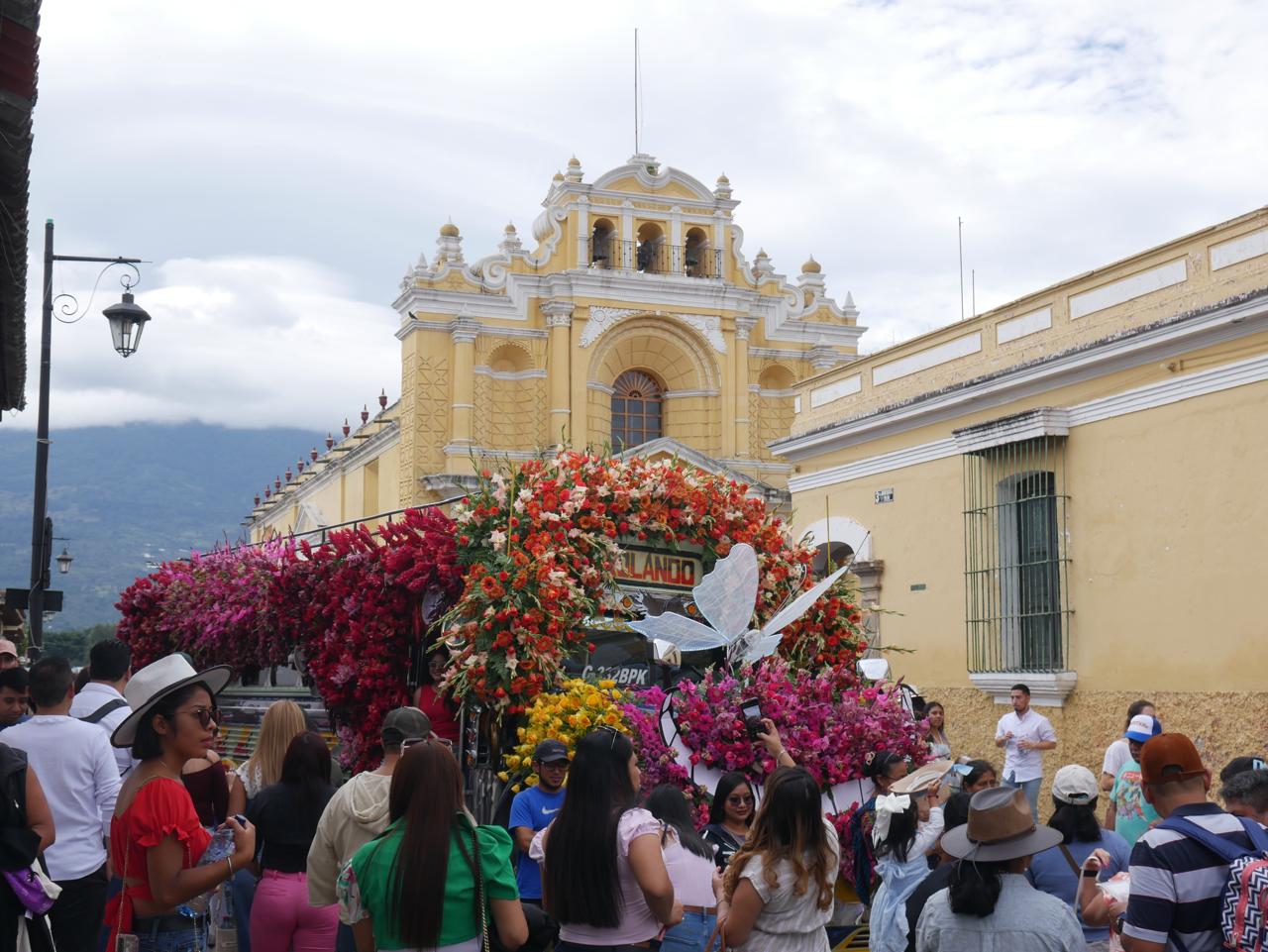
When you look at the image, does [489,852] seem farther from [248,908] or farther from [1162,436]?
[1162,436]

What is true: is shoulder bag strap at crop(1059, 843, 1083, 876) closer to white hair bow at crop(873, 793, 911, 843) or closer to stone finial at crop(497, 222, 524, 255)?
white hair bow at crop(873, 793, 911, 843)

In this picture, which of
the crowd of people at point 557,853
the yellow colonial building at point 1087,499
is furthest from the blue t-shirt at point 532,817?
the yellow colonial building at point 1087,499

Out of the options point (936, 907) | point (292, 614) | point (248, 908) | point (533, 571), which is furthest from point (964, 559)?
point (936, 907)

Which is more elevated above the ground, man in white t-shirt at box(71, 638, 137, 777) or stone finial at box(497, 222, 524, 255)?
stone finial at box(497, 222, 524, 255)

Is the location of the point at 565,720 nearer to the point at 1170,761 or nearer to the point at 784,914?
the point at 784,914

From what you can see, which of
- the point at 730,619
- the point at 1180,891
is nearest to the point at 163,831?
the point at 1180,891

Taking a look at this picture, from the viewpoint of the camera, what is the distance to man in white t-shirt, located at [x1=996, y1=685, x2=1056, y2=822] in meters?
13.9

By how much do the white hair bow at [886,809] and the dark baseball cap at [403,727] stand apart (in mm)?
2125

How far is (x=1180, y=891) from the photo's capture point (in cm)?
464

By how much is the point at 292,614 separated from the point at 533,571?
12.8ft

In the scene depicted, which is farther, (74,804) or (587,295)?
(587,295)

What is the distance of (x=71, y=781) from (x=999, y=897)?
4057 millimetres

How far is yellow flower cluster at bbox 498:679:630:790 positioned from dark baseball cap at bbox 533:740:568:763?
0.72 m

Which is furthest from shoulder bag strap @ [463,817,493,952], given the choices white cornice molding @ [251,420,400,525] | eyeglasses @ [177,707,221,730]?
white cornice molding @ [251,420,400,525]
